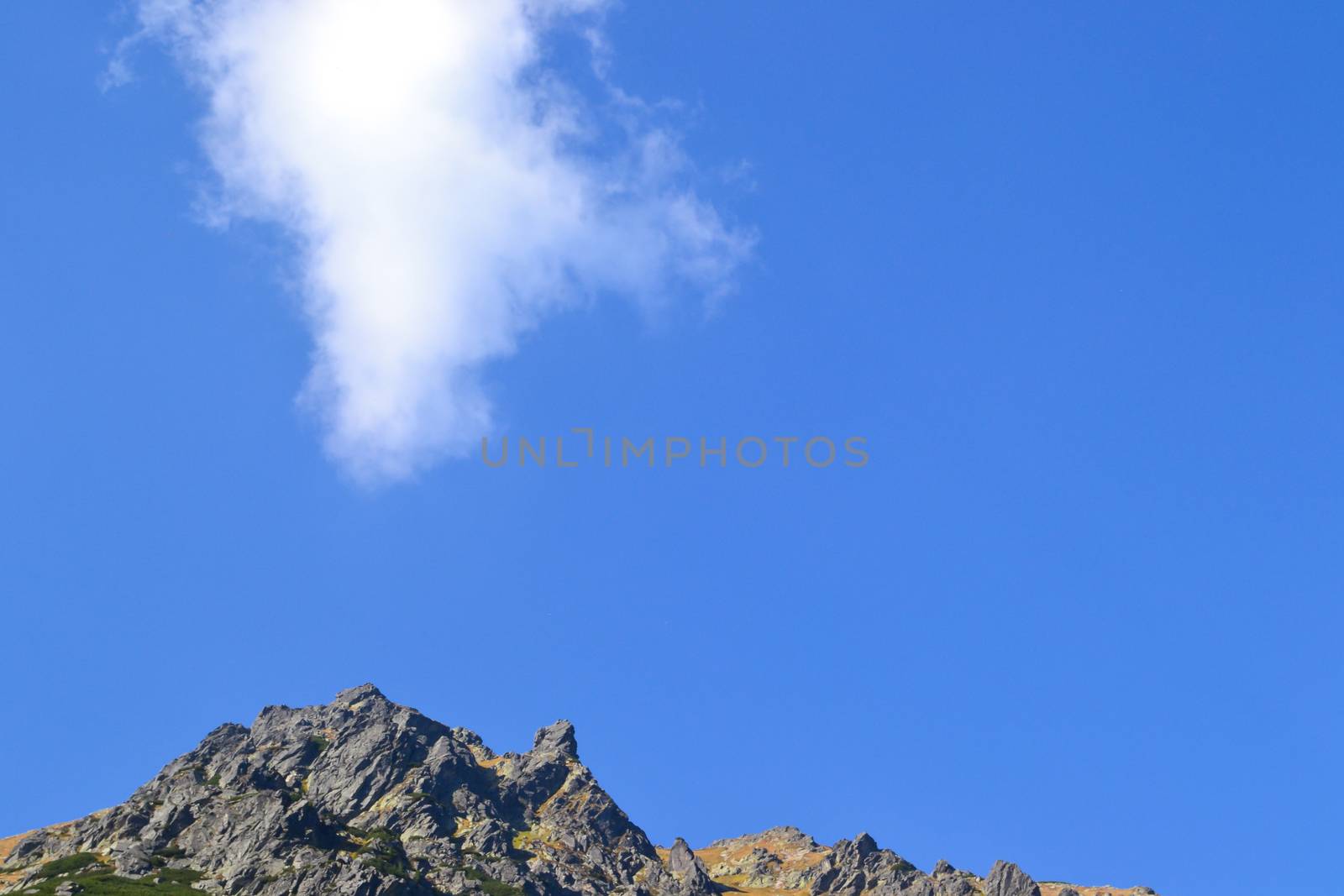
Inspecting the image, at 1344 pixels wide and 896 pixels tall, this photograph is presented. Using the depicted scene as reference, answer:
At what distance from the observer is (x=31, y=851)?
611 ft


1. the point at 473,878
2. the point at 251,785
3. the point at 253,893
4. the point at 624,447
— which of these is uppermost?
the point at 624,447

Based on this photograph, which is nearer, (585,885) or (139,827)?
(139,827)

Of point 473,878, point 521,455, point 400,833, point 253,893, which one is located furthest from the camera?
point 400,833

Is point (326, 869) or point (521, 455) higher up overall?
point (521, 455)

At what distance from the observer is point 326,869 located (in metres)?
156

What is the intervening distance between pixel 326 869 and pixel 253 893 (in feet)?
35.5

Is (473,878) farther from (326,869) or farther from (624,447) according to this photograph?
(624,447)

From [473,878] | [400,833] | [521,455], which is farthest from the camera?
[400,833]

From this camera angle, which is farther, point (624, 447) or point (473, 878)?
point (473, 878)

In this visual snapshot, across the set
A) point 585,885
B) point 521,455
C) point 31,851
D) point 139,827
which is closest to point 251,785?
point 139,827

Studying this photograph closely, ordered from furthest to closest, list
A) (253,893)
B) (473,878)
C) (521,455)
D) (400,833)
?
(400,833), (473,878), (253,893), (521,455)

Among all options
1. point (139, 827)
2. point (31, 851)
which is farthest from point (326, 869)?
point (31, 851)

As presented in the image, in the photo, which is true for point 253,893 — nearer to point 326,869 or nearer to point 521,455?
point 326,869

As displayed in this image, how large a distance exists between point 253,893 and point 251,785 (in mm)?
40367
